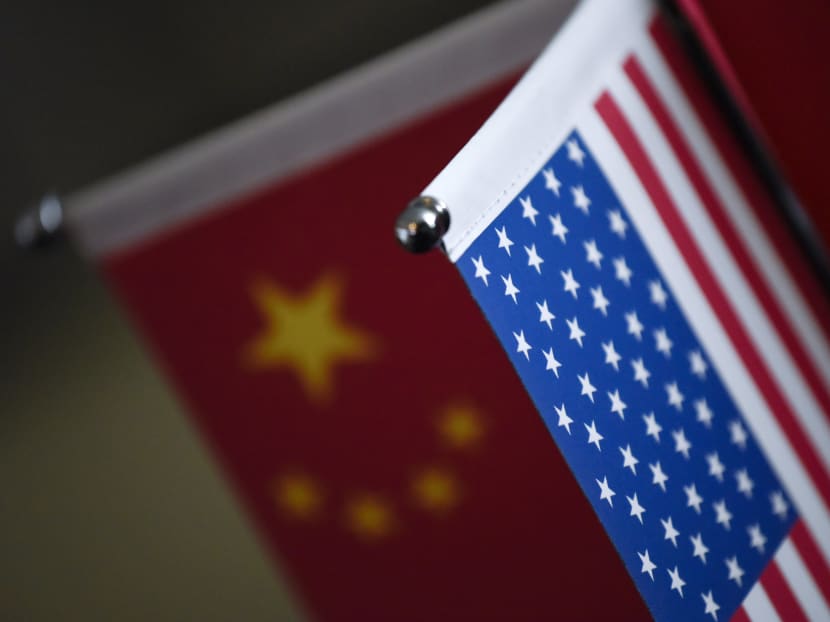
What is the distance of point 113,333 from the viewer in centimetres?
263

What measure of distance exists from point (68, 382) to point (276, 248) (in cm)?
160

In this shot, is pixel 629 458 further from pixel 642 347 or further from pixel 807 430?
pixel 807 430

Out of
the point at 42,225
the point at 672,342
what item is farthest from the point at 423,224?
the point at 42,225

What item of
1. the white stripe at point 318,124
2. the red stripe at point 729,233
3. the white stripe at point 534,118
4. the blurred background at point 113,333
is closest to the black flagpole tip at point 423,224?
the white stripe at point 534,118

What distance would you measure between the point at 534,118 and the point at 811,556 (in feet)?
1.35

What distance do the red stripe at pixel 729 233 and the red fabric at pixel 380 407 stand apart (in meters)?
0.34

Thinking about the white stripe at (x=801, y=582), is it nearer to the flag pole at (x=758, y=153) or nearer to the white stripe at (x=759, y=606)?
the white stripe at (x=759, y=606)

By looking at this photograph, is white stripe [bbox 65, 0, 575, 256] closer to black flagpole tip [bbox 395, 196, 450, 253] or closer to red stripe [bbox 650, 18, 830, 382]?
red stripe [bbox 650, 18, 830, 382]

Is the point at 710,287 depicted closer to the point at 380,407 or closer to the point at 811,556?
the point at 811,556

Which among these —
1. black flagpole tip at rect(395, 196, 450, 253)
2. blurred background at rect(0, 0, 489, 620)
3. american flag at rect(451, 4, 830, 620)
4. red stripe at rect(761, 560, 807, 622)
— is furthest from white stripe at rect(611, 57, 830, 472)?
blurred background at rect(0, 0, 489, 620)

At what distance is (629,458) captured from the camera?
2.15ft

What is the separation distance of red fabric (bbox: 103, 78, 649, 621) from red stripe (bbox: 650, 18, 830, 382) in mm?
307

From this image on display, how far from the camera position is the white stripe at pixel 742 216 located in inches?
33.6

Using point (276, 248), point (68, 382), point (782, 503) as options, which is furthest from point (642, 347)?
point (68, 382)
